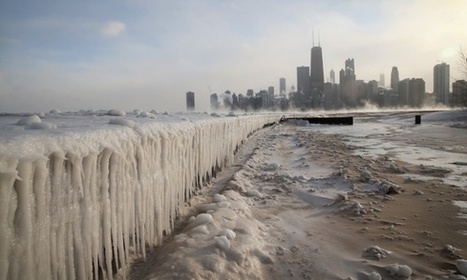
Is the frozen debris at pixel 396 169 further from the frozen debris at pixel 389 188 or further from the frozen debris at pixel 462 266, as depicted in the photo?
the frozen debris at pixel 462 266

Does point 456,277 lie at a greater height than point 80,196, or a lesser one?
lesser

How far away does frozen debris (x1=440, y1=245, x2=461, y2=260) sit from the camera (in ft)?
9.51

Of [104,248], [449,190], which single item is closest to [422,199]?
[449,190]

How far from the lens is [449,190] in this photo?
500 centimetres

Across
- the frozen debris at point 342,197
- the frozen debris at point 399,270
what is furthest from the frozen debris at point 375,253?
the frozen debris at point 342,197

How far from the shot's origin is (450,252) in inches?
117

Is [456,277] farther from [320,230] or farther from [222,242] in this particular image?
[222,242]

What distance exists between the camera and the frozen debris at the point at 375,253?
9.71 feet

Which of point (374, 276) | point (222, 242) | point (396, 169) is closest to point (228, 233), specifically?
point (222, 242)

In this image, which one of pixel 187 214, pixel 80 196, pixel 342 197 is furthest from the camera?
pixel 342 197

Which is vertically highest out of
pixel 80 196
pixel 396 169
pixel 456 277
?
pixel 80 196

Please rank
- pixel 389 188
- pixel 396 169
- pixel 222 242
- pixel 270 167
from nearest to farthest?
1. pixel 222 242
2. pixel 389 188
3. pixel 396 169
4. pixel 270 167

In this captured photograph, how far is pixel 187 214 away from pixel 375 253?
2365 millimetres

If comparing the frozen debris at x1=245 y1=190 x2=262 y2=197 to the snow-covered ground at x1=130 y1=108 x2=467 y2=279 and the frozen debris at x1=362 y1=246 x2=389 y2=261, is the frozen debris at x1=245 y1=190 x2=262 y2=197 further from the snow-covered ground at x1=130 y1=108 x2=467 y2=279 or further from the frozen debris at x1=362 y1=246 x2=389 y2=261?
the frozen debris at x1=362 y1=246 x2=389 y2=261
